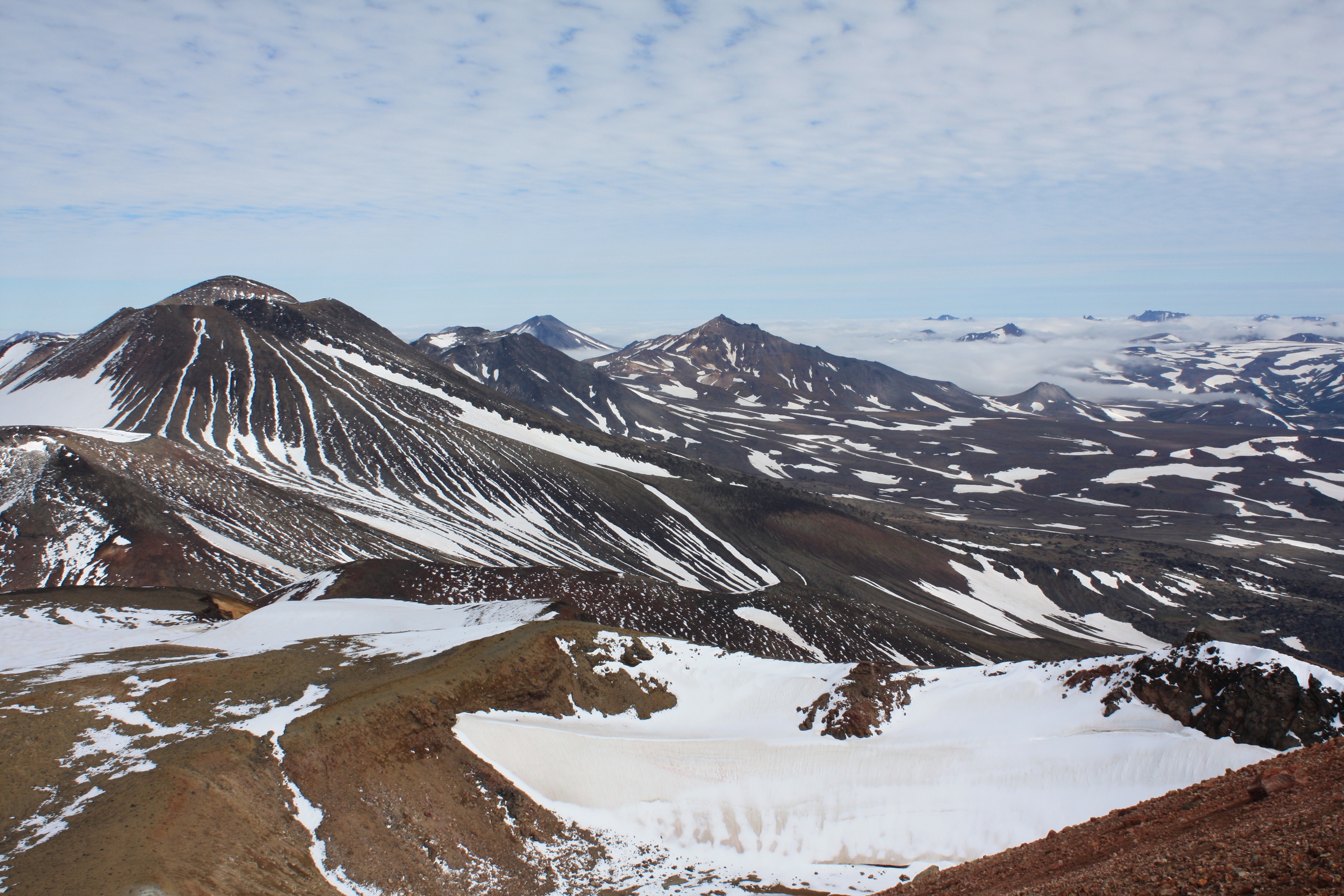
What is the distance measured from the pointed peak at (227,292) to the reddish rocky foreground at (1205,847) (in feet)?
553

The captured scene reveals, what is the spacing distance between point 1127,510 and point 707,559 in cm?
13958

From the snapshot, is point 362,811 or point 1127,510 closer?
point 362,811

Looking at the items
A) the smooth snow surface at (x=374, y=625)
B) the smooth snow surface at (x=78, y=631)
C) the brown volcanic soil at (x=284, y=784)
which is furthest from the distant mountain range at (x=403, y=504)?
the brown volcanic soil at (x=284, y=784)

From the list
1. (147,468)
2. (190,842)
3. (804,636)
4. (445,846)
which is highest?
(147,468)

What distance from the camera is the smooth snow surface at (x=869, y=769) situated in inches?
1104

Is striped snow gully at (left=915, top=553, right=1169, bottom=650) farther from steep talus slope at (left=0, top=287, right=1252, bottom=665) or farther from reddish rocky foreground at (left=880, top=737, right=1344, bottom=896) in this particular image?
reddish rocky foreground at (left=880, top=737, right=1344, bottom=896)

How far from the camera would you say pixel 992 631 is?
9169 centimetres

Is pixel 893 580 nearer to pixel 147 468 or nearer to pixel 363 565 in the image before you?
pixel 363 565

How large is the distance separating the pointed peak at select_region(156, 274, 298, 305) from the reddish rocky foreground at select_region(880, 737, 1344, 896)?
168 m

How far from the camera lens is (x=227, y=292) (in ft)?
548

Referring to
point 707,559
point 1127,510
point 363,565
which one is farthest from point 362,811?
point 1127,510

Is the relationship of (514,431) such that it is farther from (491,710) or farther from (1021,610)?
(491,710)

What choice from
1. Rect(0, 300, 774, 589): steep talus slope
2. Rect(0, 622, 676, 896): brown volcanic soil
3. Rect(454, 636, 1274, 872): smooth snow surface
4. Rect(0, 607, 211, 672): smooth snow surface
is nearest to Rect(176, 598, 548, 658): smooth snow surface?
Rect(0, 607, 211, 672): smooth snow surface

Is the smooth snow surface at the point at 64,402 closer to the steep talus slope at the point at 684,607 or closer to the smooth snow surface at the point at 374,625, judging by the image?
the steep talus slope at the point at 684,607
